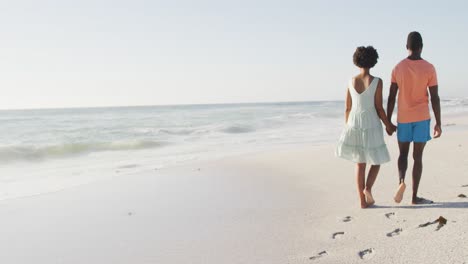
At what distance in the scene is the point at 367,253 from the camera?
2.96 m

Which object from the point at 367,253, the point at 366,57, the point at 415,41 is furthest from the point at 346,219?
the point at 415,41

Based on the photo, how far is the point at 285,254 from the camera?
313 centimetres

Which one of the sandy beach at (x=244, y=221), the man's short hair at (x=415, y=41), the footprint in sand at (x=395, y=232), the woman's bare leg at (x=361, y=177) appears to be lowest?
the sandy beach at (x=244, y=221)

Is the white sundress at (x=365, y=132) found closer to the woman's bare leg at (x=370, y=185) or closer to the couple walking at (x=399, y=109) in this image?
the couple walking at (x=399, y=109)

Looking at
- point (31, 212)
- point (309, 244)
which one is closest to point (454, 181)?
point (309, 244)

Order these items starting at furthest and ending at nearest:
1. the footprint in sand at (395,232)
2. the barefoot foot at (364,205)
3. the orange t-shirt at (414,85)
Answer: the barefoot foot at (364,205)
the orange t-shirt at (414,85)
the footprint in sand at (395,232)

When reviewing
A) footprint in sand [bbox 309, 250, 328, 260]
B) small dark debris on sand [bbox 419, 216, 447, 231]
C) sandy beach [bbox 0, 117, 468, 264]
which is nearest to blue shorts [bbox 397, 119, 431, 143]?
sandy beach [bbox 0, 117, 468, 264]

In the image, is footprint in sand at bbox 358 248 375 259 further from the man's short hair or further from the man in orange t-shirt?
the man's short hair

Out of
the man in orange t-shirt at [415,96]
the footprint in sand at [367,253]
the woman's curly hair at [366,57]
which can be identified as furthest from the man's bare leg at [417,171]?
the footprint in sand at [367,253]

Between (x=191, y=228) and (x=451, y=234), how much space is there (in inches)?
83.1

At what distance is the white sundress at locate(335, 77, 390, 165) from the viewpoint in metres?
4.11

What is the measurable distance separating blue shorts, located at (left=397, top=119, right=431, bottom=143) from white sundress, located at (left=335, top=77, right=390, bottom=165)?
0.20m

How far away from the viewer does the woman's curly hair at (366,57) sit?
13.5 feet

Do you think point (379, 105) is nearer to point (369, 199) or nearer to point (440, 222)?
point (369, 199)
